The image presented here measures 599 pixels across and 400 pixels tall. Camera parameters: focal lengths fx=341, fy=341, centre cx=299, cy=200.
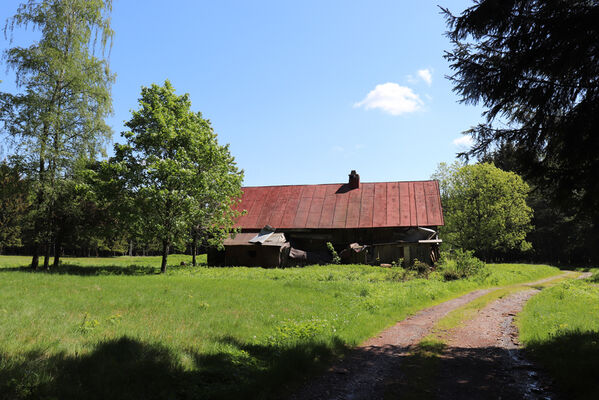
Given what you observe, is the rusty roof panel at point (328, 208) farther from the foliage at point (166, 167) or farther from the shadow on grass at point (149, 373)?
the shadow on grass at point (149, 373)

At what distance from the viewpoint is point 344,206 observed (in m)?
34.8

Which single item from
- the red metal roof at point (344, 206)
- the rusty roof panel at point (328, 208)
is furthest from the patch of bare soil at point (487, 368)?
the rusty roof panel at point (328, 208)

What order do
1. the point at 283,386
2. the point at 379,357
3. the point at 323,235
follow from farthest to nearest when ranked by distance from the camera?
the point at 323,235 < the point at 379,357 < the point at 283,386

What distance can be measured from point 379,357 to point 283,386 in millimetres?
2711

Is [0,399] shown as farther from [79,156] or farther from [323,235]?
[323,235]

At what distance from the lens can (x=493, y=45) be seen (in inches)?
280

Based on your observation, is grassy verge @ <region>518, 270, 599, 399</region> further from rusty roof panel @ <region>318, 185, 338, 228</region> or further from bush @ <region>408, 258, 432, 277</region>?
rusty roof panel @ <region>318, 185, 338, 228</region>

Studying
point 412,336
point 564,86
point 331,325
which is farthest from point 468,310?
point 564,86

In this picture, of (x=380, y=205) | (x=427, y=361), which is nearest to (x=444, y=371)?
(x=427, y=361)

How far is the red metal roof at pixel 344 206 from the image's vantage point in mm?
32125

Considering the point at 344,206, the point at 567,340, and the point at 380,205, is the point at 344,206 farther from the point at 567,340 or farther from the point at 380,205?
the point at 567,340

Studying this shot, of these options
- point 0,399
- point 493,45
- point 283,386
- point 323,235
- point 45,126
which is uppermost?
point 45,126

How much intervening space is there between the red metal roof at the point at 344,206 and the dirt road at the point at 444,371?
72.4ft

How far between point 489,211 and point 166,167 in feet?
126
